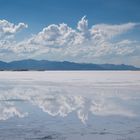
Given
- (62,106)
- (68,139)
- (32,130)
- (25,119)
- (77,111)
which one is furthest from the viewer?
(62,106)

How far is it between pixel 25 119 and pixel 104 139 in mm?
5598

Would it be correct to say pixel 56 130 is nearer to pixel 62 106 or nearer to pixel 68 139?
pixel 68 139

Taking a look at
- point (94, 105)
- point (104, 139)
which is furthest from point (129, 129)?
point (94, 105)

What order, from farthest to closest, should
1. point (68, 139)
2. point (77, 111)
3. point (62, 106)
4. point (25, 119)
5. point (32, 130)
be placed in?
point (62, 106) < point (77, 111) < point (25, 119) < point (32, 130) < point (68, 139)

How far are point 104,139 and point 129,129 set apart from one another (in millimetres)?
2250

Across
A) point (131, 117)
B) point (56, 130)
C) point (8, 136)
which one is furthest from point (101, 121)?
point (8, 136)

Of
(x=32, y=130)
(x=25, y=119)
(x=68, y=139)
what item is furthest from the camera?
(x=25, y=119)

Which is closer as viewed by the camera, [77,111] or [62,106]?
[77,111]

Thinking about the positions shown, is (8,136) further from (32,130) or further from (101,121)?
(101,121)

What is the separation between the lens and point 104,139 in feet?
38.0

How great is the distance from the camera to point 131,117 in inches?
660

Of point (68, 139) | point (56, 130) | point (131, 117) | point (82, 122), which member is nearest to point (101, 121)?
point (82, 122)

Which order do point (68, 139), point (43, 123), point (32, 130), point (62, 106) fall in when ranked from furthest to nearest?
point (62, 106), point (43, 123), point (32, 130), point (68, 139)

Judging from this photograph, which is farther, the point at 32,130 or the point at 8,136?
the point at 32,130
